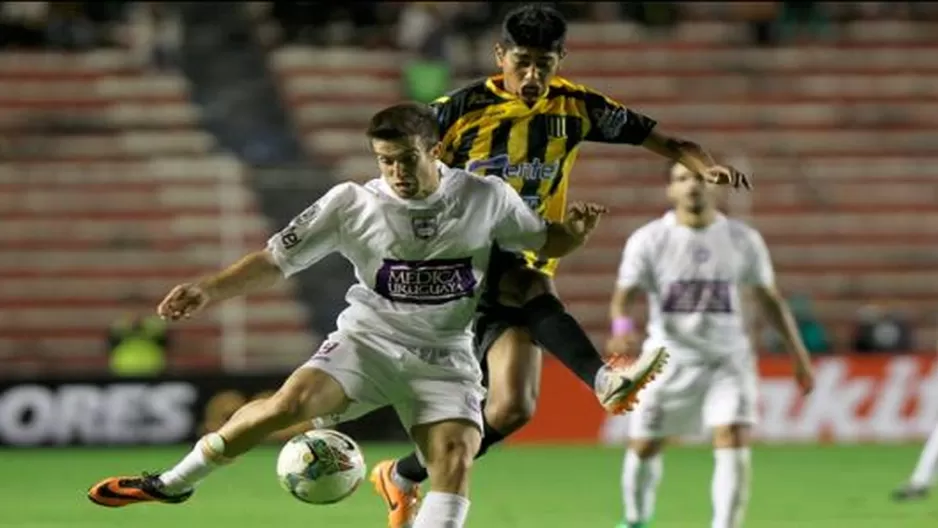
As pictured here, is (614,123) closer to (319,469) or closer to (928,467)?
(319,469)

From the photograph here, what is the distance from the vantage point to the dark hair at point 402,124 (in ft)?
24.1

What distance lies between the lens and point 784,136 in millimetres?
22188

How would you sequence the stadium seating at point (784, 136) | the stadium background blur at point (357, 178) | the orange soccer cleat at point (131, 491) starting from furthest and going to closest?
the stadium seating at point (784, 136) → the stadium background blur at point (357, 178) → the orange soccer cleat at point (131, 491)

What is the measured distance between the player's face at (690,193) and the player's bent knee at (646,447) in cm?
121

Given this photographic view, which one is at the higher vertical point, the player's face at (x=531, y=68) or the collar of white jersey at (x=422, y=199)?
the player's face at (x=531, y=68)

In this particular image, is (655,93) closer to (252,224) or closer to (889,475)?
(252,224)

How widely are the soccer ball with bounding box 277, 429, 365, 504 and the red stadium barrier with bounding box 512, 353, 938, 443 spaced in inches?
405

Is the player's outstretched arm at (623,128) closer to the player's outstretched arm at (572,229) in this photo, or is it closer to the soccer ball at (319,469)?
the player's outstretched arm at (572,229)

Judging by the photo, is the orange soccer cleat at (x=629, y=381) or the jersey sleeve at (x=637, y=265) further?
the jersey sleeve at (x=637, y=265)

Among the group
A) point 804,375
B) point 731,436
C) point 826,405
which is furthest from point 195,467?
point 826,405

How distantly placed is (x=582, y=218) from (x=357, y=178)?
12.3 meters

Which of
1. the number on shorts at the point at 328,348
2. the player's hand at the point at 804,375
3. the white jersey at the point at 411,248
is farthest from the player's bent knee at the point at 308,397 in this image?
the player's hand at the point at 804,375

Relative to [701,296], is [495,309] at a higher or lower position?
higher

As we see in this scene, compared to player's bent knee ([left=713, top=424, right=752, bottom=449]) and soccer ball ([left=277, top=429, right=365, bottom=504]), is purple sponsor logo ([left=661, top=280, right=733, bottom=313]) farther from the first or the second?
soccer ball ([left=277, top=429, right=365, bottom=504])
